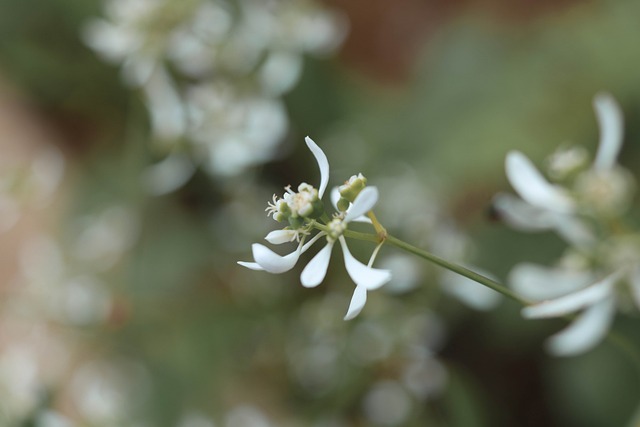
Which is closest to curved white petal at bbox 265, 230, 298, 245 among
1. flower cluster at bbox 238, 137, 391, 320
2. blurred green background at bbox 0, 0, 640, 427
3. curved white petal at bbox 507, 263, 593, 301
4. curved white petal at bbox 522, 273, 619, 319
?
flower cluster at bbox 238, 137, 391, 320

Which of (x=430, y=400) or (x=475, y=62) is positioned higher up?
(x=475, y=62)

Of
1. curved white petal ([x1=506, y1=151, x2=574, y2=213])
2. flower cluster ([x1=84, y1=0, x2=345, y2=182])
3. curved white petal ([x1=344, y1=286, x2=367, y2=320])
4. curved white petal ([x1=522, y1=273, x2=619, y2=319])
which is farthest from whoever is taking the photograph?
flower cluster ([x1=84, y1=0, x2=345, y2=182])

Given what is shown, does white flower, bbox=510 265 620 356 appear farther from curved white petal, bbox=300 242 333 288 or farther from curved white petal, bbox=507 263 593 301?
curved white petal, bbox=300 242 333 288

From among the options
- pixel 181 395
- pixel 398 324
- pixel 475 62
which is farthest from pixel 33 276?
pixel 475 62

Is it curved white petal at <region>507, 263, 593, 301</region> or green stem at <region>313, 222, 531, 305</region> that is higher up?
curved white petal at <region>507, 263, 593, 301</region>

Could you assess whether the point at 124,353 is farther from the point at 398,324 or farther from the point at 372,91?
the point at 372,91

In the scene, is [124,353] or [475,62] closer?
[124,353]

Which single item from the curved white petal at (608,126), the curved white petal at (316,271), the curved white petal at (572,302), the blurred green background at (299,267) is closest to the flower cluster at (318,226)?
the curved white petal at (316,271)
